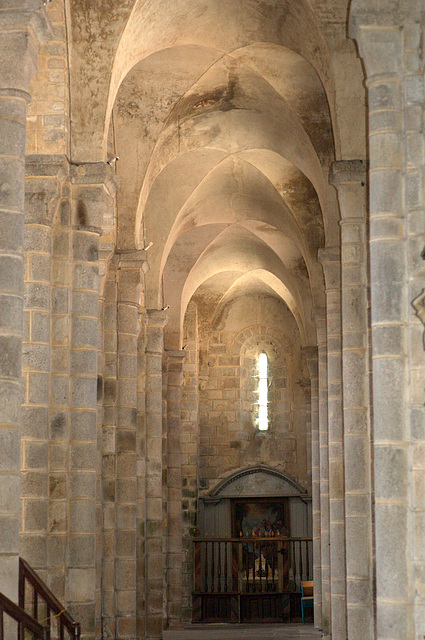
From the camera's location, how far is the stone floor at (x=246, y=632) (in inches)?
661

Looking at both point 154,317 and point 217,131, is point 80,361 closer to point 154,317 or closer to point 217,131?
point 217,131

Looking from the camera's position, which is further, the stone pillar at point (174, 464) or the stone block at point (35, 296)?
the stone pillar at point (174, 464)

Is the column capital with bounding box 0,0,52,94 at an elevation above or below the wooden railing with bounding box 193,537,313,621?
above

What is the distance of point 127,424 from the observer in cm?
1456

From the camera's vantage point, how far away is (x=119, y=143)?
46.3 feet

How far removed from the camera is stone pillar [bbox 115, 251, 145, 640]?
14422 mm

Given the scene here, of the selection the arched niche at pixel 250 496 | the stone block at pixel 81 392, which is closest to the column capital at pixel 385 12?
the stone block at pixel 81 392

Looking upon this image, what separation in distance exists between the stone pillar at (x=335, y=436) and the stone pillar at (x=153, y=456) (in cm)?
415

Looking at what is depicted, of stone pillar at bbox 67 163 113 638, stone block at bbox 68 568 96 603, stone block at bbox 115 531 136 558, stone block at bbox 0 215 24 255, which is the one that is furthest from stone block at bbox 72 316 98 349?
stone block at bbox 115 531 136 558

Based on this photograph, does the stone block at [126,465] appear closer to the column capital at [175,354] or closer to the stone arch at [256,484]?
the column capital at [175,354]

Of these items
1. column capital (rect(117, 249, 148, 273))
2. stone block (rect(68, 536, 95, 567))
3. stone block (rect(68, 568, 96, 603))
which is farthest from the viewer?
column capital (rect(117, 249, 148, 273))

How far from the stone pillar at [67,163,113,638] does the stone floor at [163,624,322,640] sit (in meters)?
7.09

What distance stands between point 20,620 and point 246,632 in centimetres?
1219

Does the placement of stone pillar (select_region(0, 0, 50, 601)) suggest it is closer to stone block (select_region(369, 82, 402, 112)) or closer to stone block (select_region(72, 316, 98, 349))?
stone block (select_region(369, 82, 402, 112))
